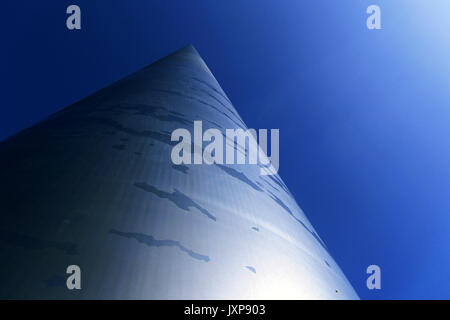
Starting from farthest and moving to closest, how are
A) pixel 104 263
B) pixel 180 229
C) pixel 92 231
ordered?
pixel 180 229 < pixel 92 231 < pixel 104 263

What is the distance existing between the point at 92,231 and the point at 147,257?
0.73 ft

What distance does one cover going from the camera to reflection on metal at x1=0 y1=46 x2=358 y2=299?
1056mm

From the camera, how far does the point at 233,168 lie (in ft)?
6.91

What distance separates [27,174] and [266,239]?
1.11 meters

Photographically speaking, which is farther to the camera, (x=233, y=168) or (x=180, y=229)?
(x=233, y=168)

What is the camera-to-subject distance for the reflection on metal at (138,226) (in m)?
1.06

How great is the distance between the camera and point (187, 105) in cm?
289

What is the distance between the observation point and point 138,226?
4.14ft

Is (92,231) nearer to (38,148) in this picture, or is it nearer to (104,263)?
(104,263)
